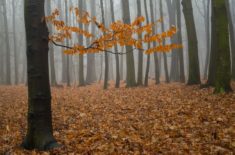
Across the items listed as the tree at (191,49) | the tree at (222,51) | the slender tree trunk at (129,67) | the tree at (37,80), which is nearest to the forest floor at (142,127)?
the tree at (37,80)

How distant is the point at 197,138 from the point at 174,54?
58.2ft

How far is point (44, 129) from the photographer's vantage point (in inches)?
203

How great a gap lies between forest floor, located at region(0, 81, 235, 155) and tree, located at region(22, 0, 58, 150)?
30 centimetres

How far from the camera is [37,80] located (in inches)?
200

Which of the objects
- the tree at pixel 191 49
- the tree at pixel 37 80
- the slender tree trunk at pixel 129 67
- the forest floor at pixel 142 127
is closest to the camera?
the forest floor at pixel 142 127

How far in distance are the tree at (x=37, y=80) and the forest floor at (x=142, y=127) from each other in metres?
0.30

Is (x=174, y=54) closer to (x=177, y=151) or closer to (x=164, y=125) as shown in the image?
(x=164, y=125)

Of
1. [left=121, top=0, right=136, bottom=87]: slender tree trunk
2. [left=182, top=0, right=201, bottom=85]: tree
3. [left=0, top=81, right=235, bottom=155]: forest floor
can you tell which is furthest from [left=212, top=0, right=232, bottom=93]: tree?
A: [left=121, top=0, right=136, bottom=87]: slender tree trunk

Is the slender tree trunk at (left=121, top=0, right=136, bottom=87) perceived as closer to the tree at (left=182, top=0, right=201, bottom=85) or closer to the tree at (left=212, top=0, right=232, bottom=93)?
the tree at (left=182, top=0, right=201, bottom=85)

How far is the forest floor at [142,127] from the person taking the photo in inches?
185

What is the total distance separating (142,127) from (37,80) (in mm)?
2800

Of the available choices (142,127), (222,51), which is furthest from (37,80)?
(222,51)

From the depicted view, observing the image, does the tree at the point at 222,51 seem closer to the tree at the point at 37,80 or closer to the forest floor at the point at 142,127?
the forest floor at the point at 142,127

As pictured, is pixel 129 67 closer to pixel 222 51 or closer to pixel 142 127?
pixel 222 51
